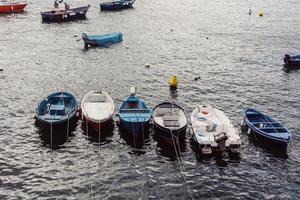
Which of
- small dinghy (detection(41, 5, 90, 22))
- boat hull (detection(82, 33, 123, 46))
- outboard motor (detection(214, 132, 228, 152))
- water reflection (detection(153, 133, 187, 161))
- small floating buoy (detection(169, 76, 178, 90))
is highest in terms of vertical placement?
small dinghy (detection(41, 5, 90, 22))

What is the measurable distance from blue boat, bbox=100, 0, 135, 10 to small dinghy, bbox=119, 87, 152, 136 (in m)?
75.7

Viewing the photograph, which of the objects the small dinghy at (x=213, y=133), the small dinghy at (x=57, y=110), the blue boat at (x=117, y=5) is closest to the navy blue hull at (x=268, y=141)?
the small dinghy at (x=213, y=133)

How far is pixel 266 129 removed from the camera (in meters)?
44.7

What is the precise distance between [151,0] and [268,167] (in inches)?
4476

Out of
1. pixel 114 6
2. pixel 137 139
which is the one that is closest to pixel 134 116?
pixel 137 139

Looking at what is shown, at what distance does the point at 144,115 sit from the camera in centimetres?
4591

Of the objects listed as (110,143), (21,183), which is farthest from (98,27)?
(21,183)

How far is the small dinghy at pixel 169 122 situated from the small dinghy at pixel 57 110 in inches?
427

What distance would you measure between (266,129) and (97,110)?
2110cm

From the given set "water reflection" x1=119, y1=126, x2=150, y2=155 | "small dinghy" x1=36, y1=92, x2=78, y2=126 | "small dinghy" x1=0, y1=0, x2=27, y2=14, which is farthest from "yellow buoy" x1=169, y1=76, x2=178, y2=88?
"small dinghy" x1=0, y1=0, x2=27, y2=14

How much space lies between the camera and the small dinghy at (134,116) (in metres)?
44.4

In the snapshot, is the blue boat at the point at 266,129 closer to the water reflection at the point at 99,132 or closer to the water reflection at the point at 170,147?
the water reflection at the point at 170,147

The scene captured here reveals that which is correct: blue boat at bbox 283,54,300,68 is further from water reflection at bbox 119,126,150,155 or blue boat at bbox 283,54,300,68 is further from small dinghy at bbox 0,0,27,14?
small dinghy at bbox 0,0,27,14

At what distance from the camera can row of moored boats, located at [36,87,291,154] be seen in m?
41.8
